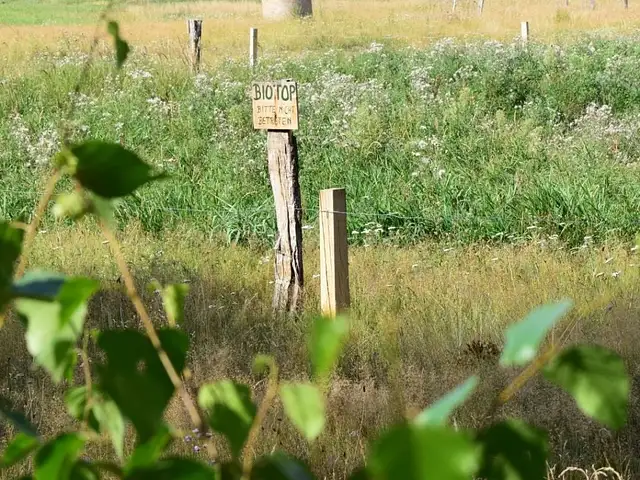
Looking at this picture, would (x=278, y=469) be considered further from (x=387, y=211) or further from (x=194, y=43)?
(x=194, y=43)

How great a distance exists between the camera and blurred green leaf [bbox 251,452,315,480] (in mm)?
567

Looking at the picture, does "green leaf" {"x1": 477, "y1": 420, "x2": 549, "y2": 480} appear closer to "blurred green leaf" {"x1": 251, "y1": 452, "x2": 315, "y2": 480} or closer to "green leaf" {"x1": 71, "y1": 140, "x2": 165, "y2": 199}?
"blurred green leaf" {"x1": 251, "y1": 452, "x2": 315, "y2": 480}

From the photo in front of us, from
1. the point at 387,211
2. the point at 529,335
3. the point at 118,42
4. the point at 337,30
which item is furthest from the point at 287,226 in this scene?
the point at 337,30

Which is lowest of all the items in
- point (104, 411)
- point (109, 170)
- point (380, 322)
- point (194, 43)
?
point (380, 322)

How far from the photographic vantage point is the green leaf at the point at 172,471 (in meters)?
0.57

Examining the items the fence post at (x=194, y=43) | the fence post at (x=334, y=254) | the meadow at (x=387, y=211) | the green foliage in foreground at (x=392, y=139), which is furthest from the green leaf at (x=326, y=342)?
the fence post at (x=194, y=43)

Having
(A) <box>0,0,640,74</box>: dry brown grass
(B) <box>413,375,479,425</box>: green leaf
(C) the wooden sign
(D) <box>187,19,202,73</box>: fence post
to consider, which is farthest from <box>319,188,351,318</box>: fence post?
(A) <box>0,0,640,74</box>: dry brown grass

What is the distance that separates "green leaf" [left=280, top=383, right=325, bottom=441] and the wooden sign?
494 cm

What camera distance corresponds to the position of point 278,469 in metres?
0.57

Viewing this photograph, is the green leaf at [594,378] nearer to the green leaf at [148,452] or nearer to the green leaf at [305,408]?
the green leaf at [305,408]

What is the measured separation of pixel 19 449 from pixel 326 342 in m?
0.30

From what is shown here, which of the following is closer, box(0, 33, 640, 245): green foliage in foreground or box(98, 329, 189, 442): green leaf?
box(98, 329, 189, 442): green leaf

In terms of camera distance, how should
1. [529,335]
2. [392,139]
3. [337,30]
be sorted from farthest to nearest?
[337,30]
[392,139]
[529,335]

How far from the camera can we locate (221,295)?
225 inches
